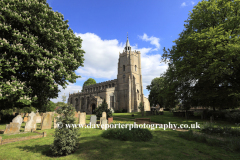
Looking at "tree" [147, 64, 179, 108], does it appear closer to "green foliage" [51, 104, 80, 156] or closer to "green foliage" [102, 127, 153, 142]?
"green foliage" [102, 127, 153, 142]

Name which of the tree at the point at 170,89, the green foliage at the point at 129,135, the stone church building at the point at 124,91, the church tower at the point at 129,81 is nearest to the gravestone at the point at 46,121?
the green foliage at the point at 129,135

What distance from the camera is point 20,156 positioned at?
17.4 ft

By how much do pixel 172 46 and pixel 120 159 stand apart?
1684cm

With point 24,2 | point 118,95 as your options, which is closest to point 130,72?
point 118,95

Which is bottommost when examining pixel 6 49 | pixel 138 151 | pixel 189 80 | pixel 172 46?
pixel 138 151

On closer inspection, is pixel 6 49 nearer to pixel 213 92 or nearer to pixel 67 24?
pixel 67 24

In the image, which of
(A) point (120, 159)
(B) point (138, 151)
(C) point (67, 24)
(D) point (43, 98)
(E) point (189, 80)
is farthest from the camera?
(E) point (189, 80)

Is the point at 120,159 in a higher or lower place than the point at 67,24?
lower

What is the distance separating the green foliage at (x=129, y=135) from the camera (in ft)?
25.7

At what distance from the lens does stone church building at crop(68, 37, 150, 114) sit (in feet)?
137

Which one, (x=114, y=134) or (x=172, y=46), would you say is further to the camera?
(x=172, y=46)

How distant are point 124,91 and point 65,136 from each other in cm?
3882

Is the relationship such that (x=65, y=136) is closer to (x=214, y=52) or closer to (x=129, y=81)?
(x=214, y=52)

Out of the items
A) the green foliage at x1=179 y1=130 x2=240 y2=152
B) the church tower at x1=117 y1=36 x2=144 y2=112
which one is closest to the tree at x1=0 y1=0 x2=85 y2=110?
the green foliage at x1=179 y1=130 x2=240 y2=152
